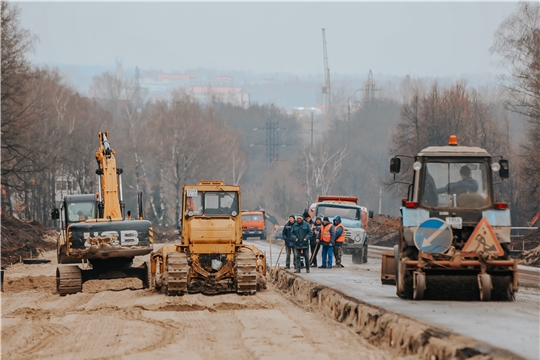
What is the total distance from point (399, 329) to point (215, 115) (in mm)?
105696

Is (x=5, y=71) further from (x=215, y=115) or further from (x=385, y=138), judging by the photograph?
(x=385, y=138)

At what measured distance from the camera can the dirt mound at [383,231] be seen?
61969mm

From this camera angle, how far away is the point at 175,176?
97062mm

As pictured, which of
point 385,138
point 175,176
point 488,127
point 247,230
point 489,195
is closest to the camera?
point 489,195

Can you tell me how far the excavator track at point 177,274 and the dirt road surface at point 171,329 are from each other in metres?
0.33

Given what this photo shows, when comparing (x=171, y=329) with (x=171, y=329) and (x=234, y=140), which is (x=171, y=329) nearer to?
(x=171, y=329)

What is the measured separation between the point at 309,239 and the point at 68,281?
789cm

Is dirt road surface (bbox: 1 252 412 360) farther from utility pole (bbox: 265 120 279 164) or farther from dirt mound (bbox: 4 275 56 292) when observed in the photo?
utility pole (bbox: 265 120 279 164)

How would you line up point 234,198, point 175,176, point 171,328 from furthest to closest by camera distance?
1. point 175,176
2. point 234,198
3. point 171,328

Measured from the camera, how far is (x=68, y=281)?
24859 mm

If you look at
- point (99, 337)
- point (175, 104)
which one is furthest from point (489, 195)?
point (175, 104)

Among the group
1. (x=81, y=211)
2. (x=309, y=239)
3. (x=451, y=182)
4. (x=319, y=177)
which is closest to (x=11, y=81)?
(x=81, y=211)

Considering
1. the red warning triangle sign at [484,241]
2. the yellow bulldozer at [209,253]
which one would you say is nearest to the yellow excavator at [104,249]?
the yellow bulldozer at [209,253]

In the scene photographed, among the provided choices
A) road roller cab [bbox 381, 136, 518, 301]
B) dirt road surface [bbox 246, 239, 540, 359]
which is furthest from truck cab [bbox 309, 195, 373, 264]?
road roller cab [bbox 381, 136, 518, 301]
